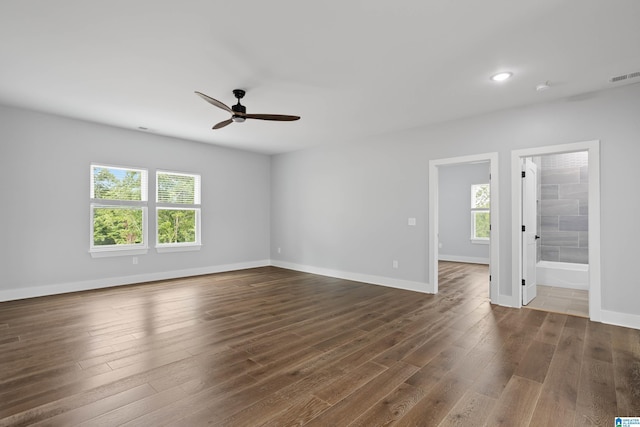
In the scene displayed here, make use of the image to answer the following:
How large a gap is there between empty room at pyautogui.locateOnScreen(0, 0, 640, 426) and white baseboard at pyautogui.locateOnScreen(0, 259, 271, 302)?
4 cm

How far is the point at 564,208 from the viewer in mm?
5816

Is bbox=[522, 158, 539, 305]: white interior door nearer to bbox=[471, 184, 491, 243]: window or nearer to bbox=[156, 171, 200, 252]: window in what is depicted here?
bbox=[471, 184, 491, 243]: window

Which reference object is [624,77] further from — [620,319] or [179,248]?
[179,248]

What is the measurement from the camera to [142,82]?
3557mm

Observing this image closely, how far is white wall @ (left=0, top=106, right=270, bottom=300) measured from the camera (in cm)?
450

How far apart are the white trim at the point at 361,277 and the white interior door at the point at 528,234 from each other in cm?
136

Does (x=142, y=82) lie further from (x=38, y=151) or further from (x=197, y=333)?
(x=197, y=333)

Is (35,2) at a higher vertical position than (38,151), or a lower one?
higher

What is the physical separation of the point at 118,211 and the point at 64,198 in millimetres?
793

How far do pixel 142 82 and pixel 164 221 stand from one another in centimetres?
319

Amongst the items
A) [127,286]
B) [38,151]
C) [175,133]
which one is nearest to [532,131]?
[175,133]

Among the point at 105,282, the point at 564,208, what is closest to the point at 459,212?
the point at 564,208

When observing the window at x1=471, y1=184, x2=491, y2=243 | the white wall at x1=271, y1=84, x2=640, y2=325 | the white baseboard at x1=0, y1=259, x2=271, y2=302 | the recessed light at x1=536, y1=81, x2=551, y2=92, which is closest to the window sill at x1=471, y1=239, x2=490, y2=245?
the window at x1=471, y1=184, x2=491, y2=243

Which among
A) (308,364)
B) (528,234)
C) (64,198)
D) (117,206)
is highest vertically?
(64,198)
